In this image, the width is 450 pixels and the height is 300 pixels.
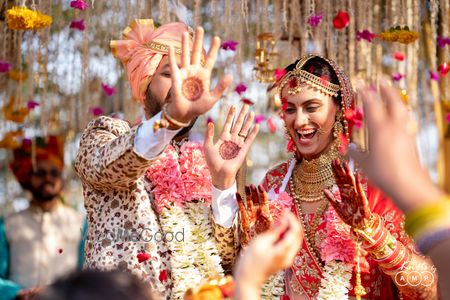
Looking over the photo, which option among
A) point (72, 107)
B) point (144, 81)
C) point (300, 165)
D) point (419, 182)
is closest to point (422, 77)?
point (72, 107)

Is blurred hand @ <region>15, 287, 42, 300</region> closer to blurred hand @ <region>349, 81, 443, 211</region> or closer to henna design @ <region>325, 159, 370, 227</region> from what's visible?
henna design @ <region>325, 159, 370, 227</region>

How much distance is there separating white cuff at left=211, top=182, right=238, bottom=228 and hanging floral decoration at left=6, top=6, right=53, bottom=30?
6.98 feet

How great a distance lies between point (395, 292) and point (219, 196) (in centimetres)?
100

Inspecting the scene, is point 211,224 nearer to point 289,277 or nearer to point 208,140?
point 208,140

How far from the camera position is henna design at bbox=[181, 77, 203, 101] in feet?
9.98

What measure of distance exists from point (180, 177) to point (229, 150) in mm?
238

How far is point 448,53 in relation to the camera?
22.0 feet

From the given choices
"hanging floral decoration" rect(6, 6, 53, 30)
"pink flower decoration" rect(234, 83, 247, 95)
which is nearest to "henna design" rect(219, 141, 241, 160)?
"hanging floral decoration" rect(6, 6, 53, 30)

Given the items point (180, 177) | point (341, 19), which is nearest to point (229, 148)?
point (180, 177)

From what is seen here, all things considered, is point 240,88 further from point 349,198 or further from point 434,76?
point 349,198

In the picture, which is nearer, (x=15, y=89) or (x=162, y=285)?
(x=162, y=285)

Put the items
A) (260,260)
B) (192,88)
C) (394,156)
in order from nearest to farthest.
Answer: (394,156) < (260,260) < (192,88)

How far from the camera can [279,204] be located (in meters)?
4.19

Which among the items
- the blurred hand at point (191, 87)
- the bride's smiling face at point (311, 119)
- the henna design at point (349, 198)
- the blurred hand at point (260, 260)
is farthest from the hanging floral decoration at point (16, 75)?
the blurred hand at point (260, 260)
